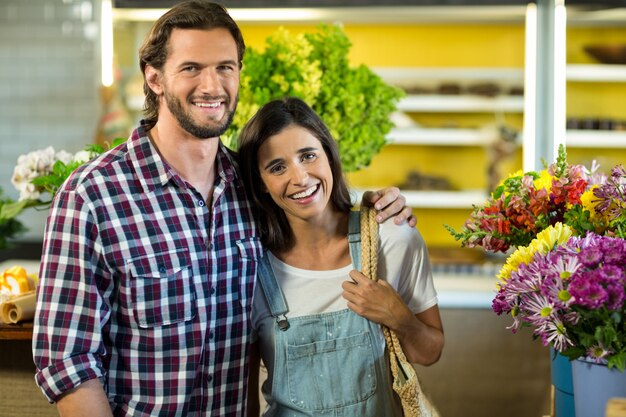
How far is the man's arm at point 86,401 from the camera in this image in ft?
5.50

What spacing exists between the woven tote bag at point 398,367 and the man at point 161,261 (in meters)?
0.10

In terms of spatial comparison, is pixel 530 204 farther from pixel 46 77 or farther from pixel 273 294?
pixel 46 77

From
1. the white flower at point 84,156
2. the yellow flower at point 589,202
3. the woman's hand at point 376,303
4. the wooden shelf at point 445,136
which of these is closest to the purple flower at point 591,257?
the yellow flower at point 589,202

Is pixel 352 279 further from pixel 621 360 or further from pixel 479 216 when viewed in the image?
pixel 621 360

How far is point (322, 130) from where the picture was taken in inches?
78.6

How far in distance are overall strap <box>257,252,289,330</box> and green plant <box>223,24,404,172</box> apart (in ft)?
2.13

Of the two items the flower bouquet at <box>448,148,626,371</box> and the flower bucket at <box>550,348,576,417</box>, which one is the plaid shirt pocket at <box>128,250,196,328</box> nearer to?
the flower bouquet at <box>448,148,626,371</box>

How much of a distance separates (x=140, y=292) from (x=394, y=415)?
0.64 m

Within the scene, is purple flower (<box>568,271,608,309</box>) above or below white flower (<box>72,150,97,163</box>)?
below

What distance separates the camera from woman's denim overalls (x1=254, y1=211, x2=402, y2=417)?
72.3 inches

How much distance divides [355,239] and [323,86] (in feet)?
2.52

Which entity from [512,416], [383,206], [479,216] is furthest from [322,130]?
[512,416]

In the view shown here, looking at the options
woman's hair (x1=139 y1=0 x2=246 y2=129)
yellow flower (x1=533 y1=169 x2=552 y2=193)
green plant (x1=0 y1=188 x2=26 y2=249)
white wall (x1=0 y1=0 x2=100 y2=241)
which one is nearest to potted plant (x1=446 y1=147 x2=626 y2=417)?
yellow flower (x1=533 y1=169 x2=552 y2=193)

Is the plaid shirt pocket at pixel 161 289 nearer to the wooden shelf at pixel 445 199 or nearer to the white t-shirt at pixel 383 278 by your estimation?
the white t-shirt at pixel 383 278
